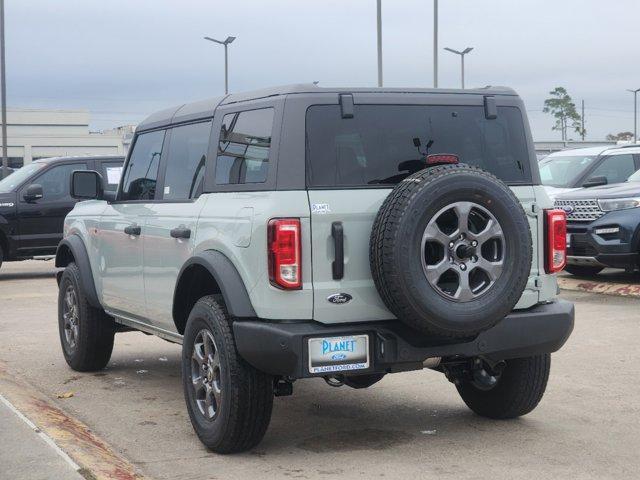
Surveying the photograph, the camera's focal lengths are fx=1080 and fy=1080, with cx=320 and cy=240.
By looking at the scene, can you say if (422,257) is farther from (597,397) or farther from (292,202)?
(597,397)

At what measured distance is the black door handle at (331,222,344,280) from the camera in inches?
217

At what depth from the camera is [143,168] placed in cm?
771

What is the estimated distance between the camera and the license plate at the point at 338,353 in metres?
5.45

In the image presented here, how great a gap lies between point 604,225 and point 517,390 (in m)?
7.40

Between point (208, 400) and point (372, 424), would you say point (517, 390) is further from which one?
point (208, 400)

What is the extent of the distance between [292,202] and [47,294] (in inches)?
383

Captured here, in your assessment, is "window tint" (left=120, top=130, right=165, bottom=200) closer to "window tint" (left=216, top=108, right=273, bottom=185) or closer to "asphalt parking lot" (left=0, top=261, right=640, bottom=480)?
"window tint" (left=216, top=108, right=273, bottom=185)

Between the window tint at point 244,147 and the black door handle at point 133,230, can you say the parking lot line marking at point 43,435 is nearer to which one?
the black door handle at point 133,230

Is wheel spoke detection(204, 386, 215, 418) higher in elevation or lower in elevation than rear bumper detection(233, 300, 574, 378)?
lower

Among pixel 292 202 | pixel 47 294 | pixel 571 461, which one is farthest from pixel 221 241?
pixel 47 294

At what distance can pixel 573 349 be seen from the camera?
366 inches

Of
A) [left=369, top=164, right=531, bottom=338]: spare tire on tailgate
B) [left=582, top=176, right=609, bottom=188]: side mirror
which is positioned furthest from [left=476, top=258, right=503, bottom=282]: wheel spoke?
[left=582, top=176, right=609, bottom=188]: side mirror

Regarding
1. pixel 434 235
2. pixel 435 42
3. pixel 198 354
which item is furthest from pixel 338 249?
pixel 435 42

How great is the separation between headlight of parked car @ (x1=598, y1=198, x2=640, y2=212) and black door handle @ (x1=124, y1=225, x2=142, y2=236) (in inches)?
311
